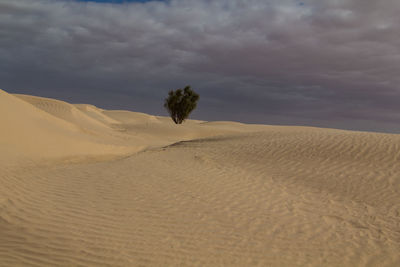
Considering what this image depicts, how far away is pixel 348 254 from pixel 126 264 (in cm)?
350

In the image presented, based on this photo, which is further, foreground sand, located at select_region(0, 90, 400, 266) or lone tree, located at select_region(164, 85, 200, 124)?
lone tree, located at select_region(164, 85, 200, 124)

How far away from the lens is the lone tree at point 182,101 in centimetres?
4194

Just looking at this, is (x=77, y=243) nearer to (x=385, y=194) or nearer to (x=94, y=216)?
(x=94, y=216)

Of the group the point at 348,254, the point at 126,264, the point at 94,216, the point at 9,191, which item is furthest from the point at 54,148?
the point at 348,254

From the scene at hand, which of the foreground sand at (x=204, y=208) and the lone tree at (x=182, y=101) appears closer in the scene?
the foreground sand at (x=204, y=208)

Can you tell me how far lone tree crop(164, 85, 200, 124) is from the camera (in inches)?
1651

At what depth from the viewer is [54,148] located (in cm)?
1302

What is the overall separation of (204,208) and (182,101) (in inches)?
1439

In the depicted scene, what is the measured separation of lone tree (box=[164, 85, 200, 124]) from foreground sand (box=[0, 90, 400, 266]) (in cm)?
3003

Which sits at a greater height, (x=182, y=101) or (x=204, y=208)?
(x=182, y=101)

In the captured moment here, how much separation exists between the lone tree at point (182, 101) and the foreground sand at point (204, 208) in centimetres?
3003

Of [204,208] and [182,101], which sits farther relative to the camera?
[182,101]

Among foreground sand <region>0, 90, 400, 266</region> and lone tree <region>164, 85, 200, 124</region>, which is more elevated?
lone tree <region>164, 85, 200, 124</region>

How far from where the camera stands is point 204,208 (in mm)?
6203
